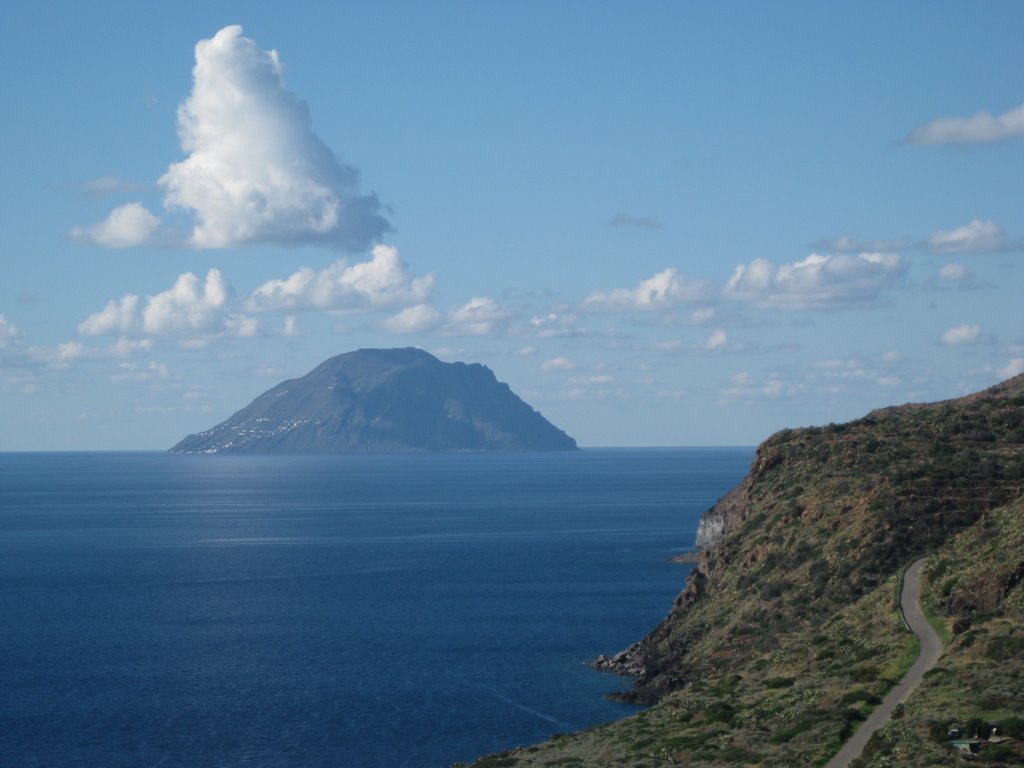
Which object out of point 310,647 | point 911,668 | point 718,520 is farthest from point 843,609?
point 718,520

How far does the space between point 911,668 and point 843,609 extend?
19523 millimetres

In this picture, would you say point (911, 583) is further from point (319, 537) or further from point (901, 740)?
point (319, 537)

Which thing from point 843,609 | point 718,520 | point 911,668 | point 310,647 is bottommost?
point 310,647

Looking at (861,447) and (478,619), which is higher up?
(861,447)

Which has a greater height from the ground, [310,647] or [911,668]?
[911,668]

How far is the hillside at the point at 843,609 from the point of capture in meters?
47.6

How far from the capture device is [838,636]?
2667 inches

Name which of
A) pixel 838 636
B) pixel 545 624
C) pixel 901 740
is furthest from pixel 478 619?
pixel 901 740

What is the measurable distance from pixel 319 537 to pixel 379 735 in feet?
386

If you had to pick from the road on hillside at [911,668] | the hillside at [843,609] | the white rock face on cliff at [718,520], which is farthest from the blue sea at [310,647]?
the road on hillside at [911,668]

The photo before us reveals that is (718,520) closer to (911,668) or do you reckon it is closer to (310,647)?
(310,647)

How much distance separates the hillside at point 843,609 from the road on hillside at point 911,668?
64 cm

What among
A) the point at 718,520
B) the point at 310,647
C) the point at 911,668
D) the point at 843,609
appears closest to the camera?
the point at 911,668

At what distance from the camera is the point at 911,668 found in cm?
5519
